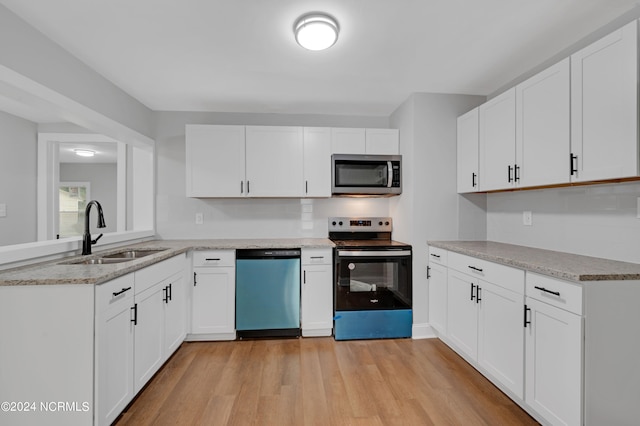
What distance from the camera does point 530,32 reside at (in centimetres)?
190

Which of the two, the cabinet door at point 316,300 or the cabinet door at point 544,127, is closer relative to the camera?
the cabinet door at point 544,127

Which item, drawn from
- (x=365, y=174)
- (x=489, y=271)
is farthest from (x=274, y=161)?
(x=489, y=271)

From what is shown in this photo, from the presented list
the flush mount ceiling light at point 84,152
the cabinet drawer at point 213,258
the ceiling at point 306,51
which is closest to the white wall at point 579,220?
the ceiling at point 306,51

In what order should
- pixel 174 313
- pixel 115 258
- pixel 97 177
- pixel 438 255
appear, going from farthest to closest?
pixel 97 177 → pixel 438 255 → pixel 174 313 → pixel 115 258

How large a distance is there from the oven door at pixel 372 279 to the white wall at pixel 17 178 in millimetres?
3486

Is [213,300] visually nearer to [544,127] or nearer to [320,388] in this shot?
[320,388]

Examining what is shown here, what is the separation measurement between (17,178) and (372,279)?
12.9 feet

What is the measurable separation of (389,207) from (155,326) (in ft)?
8.55

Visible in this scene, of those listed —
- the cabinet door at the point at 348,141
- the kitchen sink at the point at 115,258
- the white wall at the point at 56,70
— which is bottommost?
the kitchen sink at the point at 115,258

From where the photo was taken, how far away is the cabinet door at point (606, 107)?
57.0 inches

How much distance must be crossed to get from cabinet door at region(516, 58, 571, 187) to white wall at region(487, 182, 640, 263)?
1.03 ft

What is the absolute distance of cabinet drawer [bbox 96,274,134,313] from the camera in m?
1.51

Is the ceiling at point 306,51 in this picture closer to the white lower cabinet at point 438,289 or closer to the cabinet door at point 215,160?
the cabinet door at point 215,160

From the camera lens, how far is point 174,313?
2506mm
